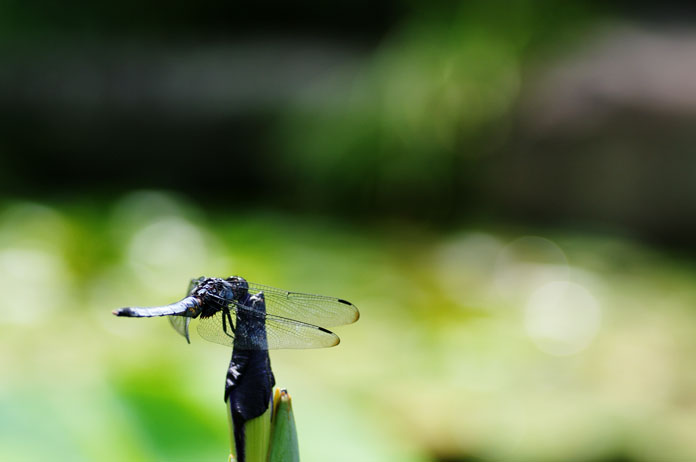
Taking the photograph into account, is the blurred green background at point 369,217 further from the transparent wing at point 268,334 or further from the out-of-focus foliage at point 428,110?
the transparent wing at point 268,334

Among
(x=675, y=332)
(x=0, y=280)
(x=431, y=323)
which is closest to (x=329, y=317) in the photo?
(x=431, y=323)

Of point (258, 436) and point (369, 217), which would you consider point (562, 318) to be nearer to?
point (369, 217)

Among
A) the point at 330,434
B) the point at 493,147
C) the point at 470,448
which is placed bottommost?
the point at 330,434

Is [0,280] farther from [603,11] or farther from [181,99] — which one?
[603,11]

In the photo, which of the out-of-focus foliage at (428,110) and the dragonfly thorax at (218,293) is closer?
the dragonfly thorax at (218,293)

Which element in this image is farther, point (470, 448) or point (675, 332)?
point (675, 332)

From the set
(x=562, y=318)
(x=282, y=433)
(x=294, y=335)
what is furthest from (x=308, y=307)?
(x=562, y=318)

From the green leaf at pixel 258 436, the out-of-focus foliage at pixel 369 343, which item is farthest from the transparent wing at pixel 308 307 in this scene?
the out-of-focus foliage at pixel 369 343
